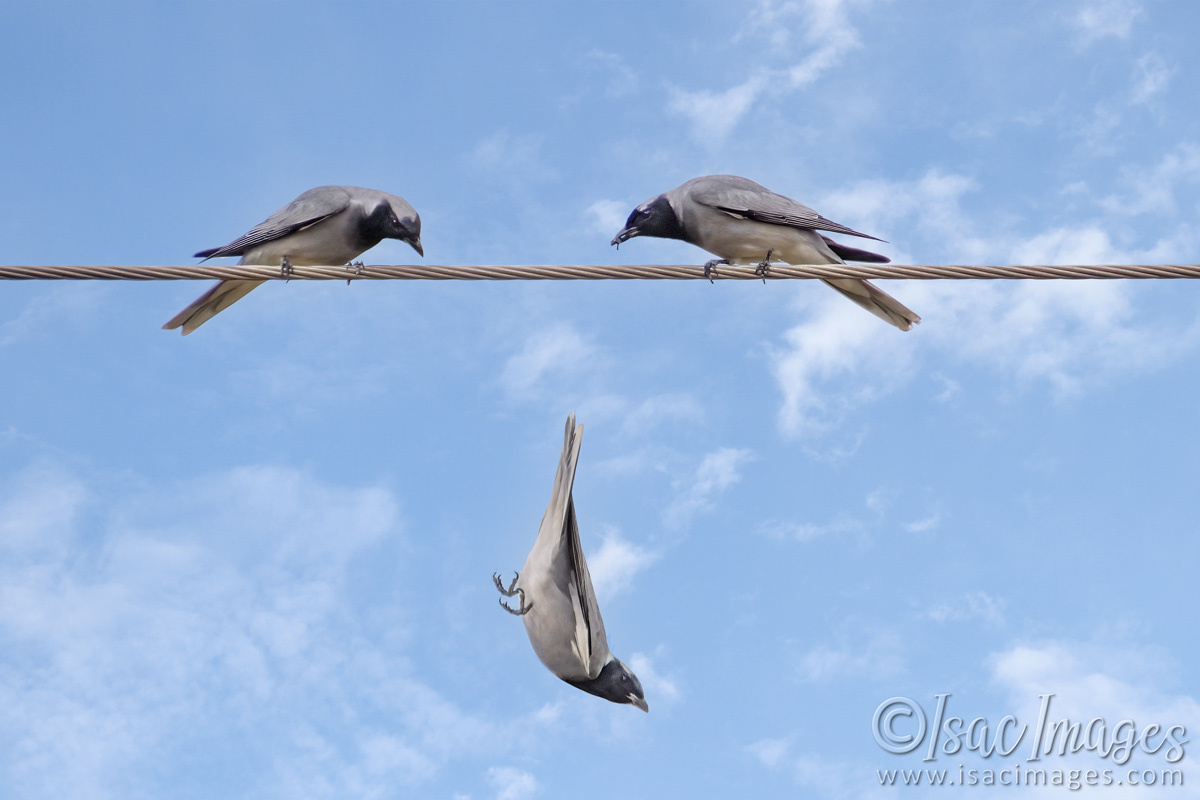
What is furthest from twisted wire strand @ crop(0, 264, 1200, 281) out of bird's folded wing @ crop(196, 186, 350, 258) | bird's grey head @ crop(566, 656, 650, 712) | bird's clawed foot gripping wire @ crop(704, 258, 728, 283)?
bird's grey head @ crop(566, 656, 650, 712)

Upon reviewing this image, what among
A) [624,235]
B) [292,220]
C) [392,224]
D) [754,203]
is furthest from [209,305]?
[754,203]

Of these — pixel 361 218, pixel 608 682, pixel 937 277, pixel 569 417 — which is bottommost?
pixel 608 682

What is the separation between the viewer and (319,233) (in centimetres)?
754

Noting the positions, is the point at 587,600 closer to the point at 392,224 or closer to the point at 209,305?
the point at 392,224

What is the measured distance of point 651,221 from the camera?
7.97m

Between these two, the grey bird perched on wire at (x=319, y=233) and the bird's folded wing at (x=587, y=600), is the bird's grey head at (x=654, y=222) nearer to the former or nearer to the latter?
the grey bird perched on wire at (x=319, y=233)

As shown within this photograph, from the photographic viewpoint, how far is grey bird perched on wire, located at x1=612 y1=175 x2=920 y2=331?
24.3 feet

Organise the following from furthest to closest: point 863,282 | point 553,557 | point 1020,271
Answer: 1. point 863,282
2. point 553,557
3. point 1020,271

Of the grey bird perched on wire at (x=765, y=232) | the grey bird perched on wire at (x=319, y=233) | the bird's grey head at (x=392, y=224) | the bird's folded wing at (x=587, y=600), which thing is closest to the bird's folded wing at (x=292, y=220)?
the grey bird perched on wire at (x=319, y=233)

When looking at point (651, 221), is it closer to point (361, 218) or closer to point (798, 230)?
point (798, 230)

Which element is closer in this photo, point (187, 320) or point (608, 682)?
point (608, 682)

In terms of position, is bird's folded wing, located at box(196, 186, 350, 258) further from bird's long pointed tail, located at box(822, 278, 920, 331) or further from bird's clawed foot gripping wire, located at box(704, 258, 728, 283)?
bird's long pointed tail, located at box(822, 278, 920, 331)

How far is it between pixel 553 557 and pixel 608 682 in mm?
1008

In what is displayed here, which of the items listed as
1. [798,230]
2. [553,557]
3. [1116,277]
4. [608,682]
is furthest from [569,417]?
[1116,277]
